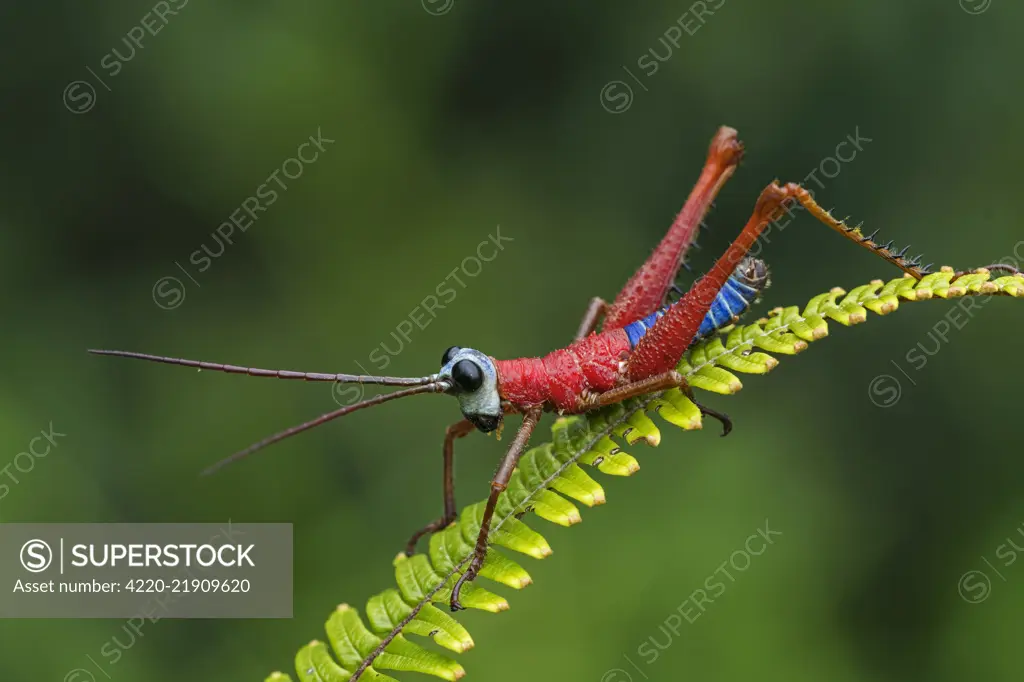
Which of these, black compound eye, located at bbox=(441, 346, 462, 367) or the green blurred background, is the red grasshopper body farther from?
the green blurred background

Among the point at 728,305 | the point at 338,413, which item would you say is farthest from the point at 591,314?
the point at 338,413

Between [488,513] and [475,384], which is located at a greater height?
[475,384]

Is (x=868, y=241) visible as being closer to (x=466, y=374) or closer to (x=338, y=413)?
(x=466, y=374)

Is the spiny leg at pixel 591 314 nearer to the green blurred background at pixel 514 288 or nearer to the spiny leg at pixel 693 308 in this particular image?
the spiny leg at pixel 693 308

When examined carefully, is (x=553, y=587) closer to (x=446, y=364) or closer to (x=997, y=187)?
(x=446, y=364)

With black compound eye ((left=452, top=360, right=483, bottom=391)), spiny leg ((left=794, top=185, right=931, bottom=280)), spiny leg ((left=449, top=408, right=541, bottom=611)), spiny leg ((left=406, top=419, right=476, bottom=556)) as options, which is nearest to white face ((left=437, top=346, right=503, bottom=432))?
black compound eye ((left=452, top=360, right=483, bottom=391))

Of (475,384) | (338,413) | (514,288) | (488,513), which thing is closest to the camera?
(338,413)
